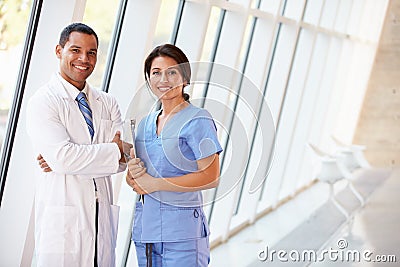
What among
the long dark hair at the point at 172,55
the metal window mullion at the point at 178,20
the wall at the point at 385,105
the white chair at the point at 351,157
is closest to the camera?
the long dark hair at the point at 172,55

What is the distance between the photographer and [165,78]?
3.03 metres

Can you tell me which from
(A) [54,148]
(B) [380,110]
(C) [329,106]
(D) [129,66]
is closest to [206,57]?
(D) [129,66]

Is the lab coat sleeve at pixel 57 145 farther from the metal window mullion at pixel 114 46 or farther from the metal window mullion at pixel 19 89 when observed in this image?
the metal window mullion at pixel 114 46

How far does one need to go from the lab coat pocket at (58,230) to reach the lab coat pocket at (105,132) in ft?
1.17

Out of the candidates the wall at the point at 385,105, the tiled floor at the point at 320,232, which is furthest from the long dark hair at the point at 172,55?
the wall at the point at 385,105

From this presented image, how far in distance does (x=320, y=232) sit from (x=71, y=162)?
4.32 metres

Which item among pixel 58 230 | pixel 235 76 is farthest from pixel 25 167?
pixel 235 76

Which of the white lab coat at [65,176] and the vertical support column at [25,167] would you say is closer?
the white lab coat at [65,176]

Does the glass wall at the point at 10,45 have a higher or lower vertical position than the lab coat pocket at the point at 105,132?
higher

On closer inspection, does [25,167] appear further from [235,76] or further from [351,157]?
[351,157]

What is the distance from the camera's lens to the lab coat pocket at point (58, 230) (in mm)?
2967

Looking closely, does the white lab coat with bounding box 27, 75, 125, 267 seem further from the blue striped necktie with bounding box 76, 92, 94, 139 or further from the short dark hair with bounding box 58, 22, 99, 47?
the short dark hair with bounding box 58, 22, 99, 47

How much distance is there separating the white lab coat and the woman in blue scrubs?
176mm

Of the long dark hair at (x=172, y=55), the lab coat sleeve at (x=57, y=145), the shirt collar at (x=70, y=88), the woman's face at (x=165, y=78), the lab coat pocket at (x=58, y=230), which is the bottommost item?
the lab coat pocket at (x=58, y=230)
